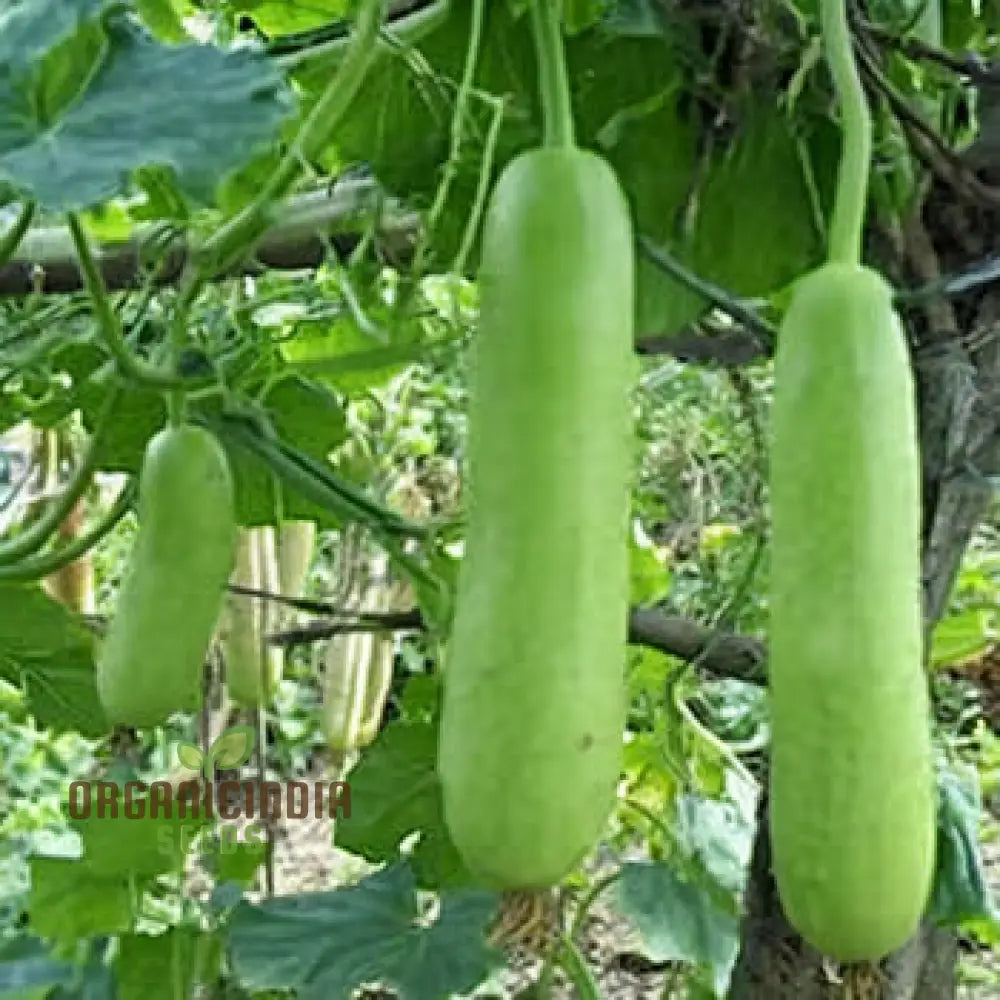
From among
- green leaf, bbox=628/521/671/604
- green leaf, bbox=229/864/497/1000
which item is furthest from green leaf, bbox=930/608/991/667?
green leaf, bbox=229/864/497/1000

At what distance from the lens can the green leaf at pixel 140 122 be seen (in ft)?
2.25

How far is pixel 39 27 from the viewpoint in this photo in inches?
28.3

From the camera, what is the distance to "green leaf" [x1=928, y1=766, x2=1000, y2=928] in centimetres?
108

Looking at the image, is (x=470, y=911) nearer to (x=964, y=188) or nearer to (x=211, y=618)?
(x=211, y=618)

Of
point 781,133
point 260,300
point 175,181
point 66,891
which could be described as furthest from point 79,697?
point 175,181

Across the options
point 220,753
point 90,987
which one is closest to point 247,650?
point 220,753

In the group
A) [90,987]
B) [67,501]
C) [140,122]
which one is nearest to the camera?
[140,122]

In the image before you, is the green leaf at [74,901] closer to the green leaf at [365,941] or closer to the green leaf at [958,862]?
the green leaf at [365,941]

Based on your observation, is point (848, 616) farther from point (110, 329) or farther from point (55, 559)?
point (55, 559)

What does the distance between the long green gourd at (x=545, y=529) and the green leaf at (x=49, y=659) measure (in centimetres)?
77

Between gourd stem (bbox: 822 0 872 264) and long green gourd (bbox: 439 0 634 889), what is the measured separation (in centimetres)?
7

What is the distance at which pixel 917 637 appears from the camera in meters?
0.60

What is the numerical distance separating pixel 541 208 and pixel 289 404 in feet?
2.32

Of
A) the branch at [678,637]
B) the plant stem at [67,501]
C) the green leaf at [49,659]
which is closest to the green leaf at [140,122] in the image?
the plant stem at [67,501]
